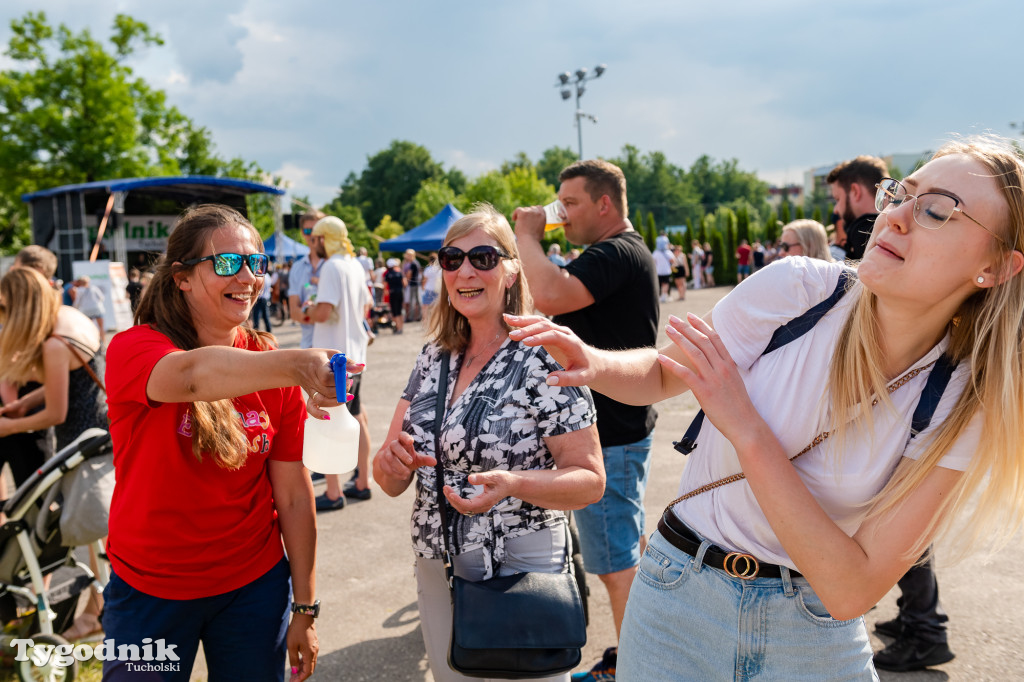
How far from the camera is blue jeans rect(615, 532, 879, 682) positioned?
156cm

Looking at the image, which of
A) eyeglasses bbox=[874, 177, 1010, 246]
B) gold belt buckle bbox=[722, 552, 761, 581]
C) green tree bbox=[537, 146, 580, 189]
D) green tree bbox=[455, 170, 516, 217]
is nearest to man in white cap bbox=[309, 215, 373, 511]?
gold belt buckle bbox=[722, 552, 761, 581]

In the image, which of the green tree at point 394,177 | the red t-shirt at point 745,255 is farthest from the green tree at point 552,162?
the red t-shirt at point 745,255

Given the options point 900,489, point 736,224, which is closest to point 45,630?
point 900,489

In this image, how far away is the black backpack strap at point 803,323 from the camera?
5.32 ft

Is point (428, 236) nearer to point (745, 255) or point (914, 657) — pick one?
point (745, 255)

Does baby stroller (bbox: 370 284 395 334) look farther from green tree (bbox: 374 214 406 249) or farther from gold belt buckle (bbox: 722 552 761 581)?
green tree (bbox: 374 214 406 249)

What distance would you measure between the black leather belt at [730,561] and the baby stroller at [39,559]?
262cm

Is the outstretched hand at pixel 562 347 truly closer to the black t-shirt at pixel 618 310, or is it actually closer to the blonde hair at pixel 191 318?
the blonde hair at pixel 191 318

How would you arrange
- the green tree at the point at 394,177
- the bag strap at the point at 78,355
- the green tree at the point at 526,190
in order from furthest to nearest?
1. the green tree at the point at 394,177
2. the green tree at the point at 526,190
3. the bag strap at the point at 78,355

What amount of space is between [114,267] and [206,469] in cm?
1483

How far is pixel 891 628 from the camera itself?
3.59 metres

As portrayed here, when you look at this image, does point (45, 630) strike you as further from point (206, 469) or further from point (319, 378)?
A: point (319, 378)

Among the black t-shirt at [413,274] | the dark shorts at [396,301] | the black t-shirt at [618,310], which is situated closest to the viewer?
the black t-shirt at [618,310]

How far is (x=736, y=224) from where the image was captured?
113 ft
